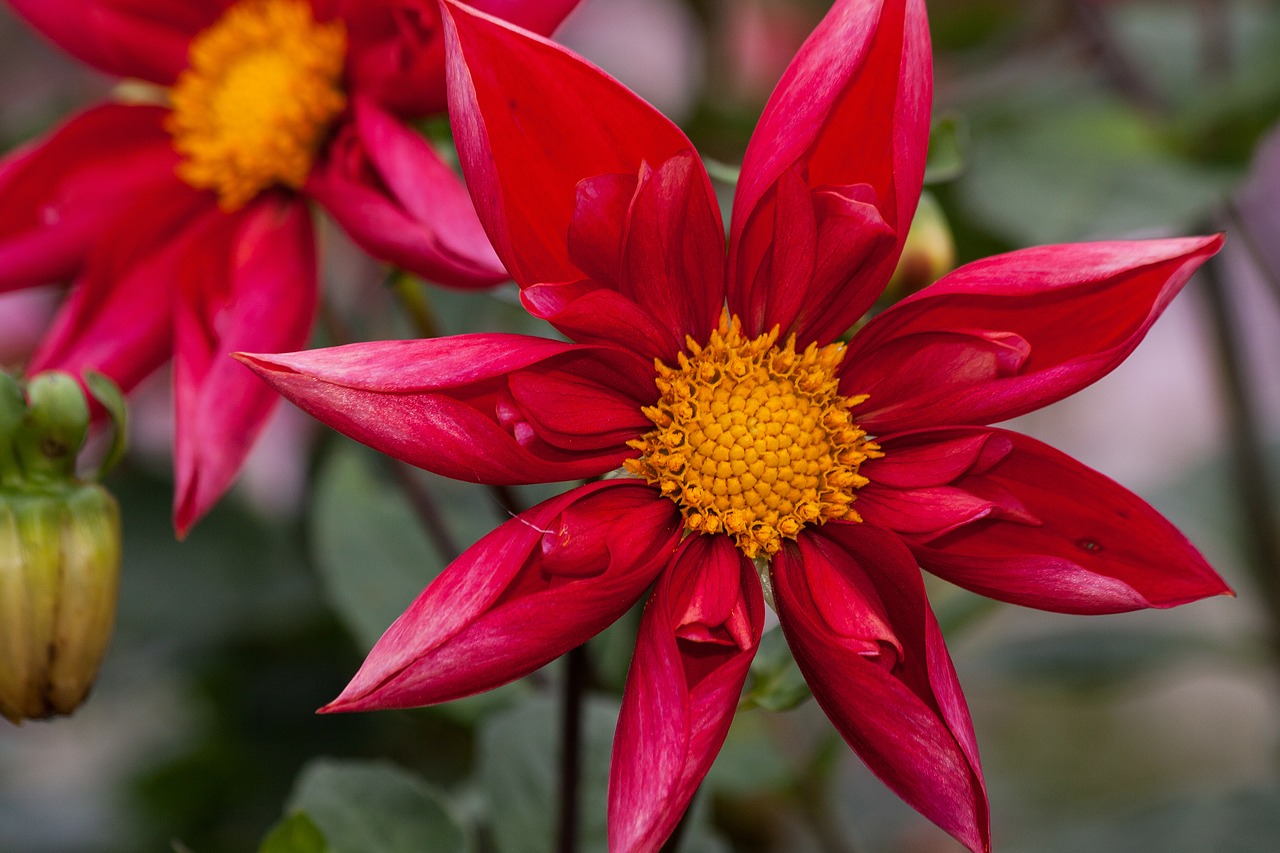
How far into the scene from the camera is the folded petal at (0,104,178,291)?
0.61 meters

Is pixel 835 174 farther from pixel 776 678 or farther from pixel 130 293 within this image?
pixel 130 293

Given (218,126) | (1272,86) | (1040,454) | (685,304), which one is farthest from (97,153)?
(1272,86)

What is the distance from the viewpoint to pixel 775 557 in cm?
45

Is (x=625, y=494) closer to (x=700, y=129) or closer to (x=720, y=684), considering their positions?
(x=720, y=684)

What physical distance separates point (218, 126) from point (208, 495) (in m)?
0.22

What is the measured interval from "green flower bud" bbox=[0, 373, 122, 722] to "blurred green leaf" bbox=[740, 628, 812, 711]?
282 mm

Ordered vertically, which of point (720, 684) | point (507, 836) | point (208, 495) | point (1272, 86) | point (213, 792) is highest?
point (1272, 86)

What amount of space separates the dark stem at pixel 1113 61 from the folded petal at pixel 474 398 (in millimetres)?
706

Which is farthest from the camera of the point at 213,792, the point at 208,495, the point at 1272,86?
the point at 213,792

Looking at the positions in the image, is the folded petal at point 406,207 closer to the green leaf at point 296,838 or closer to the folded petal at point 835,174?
the folded petal at point 835,174

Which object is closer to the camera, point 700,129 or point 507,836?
point 507,836

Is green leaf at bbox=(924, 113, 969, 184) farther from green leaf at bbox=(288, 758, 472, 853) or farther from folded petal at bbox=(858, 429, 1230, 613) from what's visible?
green leaf at bbox=(288, 758, 472, 853)

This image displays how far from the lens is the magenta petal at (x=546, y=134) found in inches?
16.3

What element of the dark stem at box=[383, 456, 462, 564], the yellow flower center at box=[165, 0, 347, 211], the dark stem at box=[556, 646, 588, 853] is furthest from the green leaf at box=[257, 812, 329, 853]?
the yellow flower center at box=[165, 0, 347, 211]
